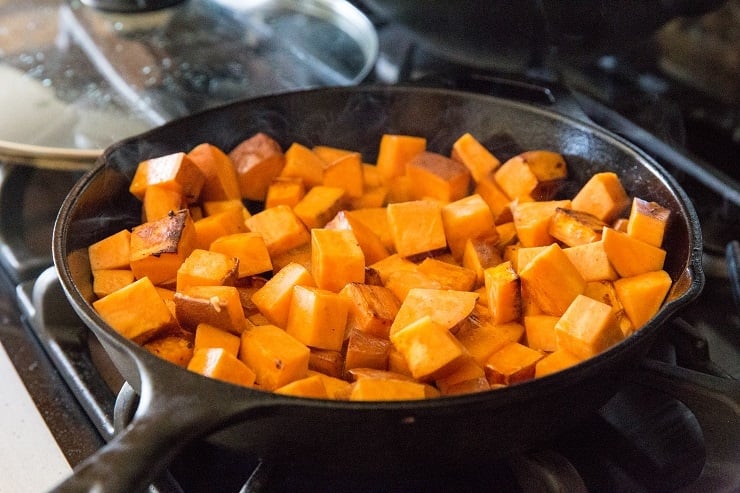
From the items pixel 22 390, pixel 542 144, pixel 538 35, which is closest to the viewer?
pixel 22 390

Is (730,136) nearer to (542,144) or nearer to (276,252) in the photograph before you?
(542,144)

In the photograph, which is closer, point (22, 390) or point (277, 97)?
point (22, 390)

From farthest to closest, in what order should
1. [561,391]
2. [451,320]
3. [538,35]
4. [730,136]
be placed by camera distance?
[730,136]
[538,35]
[451,320]
[561,391]

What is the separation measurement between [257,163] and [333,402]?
555 millimetres

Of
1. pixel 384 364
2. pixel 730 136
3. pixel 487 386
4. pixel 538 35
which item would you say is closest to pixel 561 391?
pixel 487 386

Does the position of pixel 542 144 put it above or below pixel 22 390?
above

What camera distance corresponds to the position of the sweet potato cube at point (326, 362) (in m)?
0.84

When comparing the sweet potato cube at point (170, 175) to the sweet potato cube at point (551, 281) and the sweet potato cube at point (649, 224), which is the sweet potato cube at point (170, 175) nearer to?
the sweet potato cube at point (551, 281)

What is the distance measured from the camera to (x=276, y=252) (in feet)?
3.34

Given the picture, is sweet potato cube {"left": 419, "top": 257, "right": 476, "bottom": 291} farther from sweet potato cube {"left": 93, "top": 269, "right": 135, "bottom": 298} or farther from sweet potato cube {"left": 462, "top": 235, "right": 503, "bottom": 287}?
sweet potato cube {"left": 93, "top": 269, "right": 135, "bottom": 298}

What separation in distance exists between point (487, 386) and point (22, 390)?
2.02 ft

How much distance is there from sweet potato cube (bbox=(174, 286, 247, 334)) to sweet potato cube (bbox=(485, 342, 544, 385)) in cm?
28

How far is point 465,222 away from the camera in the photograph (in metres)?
1.01

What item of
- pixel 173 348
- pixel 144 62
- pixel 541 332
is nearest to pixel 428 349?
pixel 541 332
